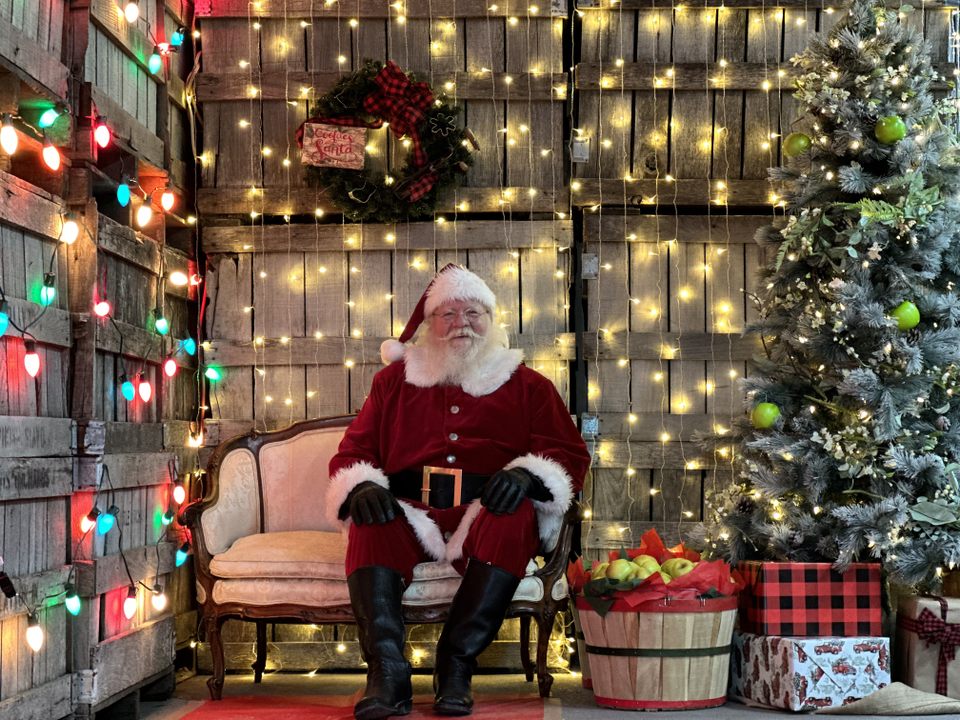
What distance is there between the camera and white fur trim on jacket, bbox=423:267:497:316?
4.70 metres

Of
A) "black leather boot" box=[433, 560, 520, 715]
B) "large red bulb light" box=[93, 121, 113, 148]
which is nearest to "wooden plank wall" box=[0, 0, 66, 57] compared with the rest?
"large red bulb light" box=[93, 121, 113, 148]

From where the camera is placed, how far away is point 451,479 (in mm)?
4535

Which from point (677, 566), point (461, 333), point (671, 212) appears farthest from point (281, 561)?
point (671, 212)

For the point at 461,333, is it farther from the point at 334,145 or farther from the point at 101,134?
the point at 101,134

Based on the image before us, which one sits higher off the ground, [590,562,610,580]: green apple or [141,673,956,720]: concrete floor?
[590,562,610,580]: green apple

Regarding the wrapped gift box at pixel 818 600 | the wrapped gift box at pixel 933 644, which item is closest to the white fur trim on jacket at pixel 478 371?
the wrapped gift box at pixel 818 600

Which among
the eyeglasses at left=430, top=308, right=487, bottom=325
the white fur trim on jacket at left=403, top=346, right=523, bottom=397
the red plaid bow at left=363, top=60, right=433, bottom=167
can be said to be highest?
the red plaid bow at left=363, top=60, right=433, bottom=167

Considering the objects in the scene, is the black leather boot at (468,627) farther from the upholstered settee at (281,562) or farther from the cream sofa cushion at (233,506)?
the cream sofa cushion at (233,506)

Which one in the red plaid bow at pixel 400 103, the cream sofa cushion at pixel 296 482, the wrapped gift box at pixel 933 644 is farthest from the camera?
the red plaid bow at pixel 400 103

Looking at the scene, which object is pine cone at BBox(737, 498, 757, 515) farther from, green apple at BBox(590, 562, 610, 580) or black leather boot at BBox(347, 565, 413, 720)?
black leather boot at BBox(347, 565, 413, 720)

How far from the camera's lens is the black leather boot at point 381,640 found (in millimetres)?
3916

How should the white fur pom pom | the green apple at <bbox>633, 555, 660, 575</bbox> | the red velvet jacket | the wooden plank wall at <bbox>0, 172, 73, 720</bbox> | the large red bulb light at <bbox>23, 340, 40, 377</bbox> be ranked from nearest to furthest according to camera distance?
the wooden plank wall at <bbox>0, 172, 73, 720</bbox> < the large red bulb light at <bbox>23, 340, 40, 377</bbox> < the green apple at <bbox>633, 555, 660, 575</bbox> < the red velvet jacket < the white fur pom pom

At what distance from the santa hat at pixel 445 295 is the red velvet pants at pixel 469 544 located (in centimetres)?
82

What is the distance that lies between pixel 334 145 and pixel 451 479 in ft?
5.38
